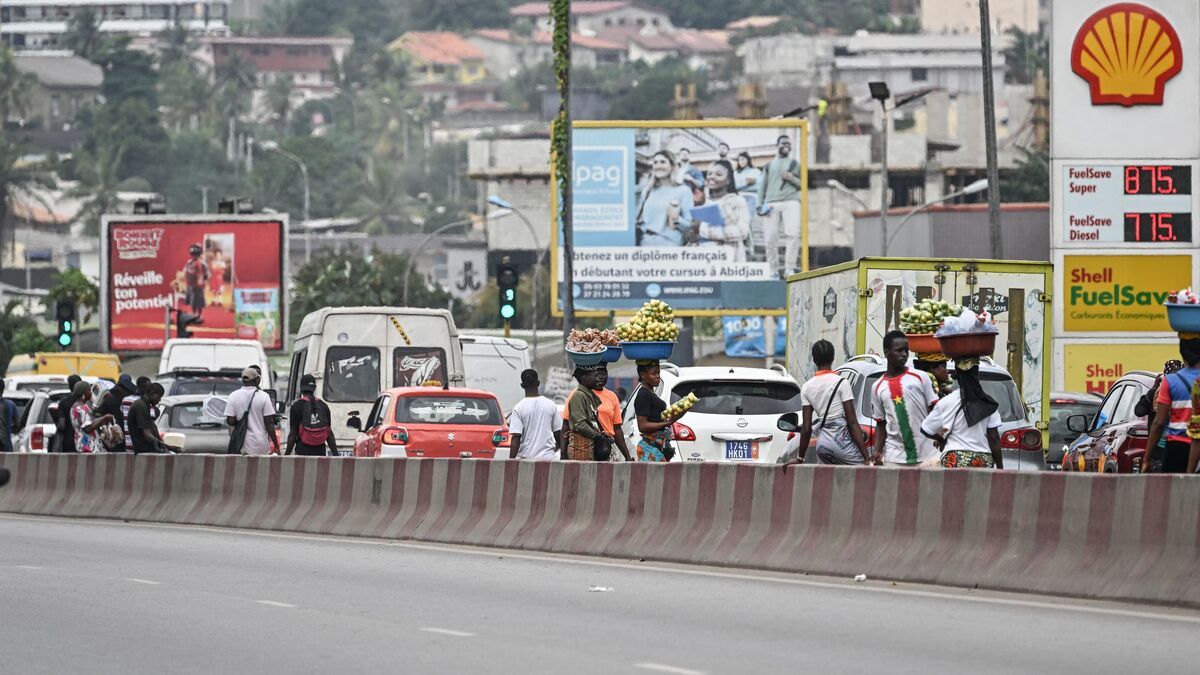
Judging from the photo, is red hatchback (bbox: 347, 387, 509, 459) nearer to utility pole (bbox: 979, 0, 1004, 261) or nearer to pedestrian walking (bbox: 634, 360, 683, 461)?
pedestrian walking (bbox: 634, 360, 683, 461)

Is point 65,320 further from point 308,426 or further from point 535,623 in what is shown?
point 535,623

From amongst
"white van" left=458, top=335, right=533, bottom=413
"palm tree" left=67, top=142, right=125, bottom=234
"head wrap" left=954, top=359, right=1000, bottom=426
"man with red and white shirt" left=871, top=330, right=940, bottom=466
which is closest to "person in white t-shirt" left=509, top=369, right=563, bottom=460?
"man with red and white shirt" left=871, top=330, right=940, bottom=466

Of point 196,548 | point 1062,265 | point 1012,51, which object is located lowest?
point 196,548

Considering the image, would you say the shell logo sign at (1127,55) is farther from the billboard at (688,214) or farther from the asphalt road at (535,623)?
the asphalt road at (535,623)

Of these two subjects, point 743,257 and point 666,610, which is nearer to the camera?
point 666,610

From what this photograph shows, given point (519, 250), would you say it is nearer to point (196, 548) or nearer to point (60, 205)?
point (60, 205)

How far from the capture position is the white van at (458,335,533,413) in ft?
118

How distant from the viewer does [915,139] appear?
4697 inches

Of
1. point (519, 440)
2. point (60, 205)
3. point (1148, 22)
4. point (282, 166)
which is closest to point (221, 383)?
point (519, 440)

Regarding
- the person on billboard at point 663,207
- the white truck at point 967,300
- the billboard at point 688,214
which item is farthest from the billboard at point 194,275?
the white truck at point 967,300

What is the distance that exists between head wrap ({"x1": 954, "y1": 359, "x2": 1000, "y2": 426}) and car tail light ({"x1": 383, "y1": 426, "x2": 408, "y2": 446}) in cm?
940

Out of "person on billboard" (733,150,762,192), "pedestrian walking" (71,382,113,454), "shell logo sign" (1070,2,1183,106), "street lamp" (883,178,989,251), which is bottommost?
A: "pedestrian walking" (71,382,113,454)

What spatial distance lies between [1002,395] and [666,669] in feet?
29.1

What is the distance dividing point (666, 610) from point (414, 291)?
4009 inches
